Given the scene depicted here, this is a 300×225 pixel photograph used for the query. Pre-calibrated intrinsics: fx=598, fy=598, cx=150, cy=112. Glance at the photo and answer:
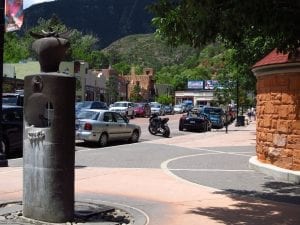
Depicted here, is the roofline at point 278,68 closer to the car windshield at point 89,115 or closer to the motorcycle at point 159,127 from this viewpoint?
the car windshield at point 89,115

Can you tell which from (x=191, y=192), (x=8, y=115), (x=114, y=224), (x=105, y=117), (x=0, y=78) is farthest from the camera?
(x=105, y=117)

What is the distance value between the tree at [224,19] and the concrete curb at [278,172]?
4.16 metres

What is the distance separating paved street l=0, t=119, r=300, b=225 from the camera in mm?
8984

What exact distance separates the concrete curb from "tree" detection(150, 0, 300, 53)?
4156 mm

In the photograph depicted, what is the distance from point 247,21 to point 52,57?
278 cm

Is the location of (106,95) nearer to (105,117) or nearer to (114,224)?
(105,117)

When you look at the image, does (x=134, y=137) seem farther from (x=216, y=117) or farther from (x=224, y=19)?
(x=216, y=117)

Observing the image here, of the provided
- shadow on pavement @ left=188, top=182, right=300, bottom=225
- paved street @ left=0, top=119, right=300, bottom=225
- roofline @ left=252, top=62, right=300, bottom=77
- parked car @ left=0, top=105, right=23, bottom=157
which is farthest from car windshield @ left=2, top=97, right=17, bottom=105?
shadow on pavement @ left=188, top=182, right=300, bottom=225

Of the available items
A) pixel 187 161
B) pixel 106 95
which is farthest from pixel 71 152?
pixel 106 95

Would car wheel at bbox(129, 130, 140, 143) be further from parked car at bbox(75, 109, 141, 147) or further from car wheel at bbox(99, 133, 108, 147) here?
car wheel at bbox(99, 133, 108, 147)

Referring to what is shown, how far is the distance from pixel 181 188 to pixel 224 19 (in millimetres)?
4273

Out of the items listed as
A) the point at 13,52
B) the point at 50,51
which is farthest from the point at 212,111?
the point at 13,52

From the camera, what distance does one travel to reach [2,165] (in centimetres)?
1486

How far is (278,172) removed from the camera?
13539 mm
